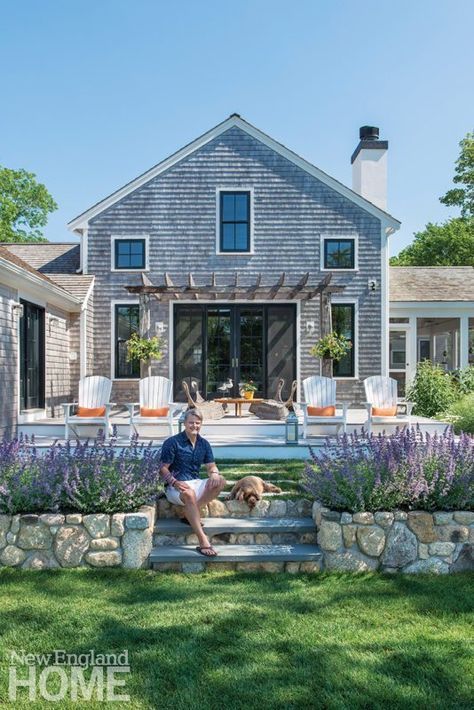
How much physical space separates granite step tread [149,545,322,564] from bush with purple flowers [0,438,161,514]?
1.39 feet

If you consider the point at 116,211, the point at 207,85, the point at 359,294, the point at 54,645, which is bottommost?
Answer: the point at 54,645

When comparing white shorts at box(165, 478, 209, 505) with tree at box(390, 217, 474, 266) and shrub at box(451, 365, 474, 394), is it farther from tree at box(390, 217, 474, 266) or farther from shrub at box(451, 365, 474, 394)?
tree at box(390, 217, 474, 266)

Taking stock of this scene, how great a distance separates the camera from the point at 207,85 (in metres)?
11.4

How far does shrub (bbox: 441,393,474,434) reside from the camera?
845 centimetres

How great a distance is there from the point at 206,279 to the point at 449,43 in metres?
6.05

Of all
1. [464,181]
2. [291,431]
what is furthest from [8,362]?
[464,181]

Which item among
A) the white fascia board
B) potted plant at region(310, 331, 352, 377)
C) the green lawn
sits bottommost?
the green lawn

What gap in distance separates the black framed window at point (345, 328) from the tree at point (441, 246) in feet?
65.4

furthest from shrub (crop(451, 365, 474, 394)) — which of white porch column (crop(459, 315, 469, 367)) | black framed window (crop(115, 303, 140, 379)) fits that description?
black framed window (crop(115, 303, 140, 379))

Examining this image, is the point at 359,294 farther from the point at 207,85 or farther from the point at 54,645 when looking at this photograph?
the point at 54,645

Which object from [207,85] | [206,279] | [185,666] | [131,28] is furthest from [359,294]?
[185,666]

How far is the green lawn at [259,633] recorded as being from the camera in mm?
2547

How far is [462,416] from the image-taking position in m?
8.89

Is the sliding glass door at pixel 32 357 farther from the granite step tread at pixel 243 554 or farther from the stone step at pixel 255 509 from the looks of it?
the granite step tread at pixel 243 554
